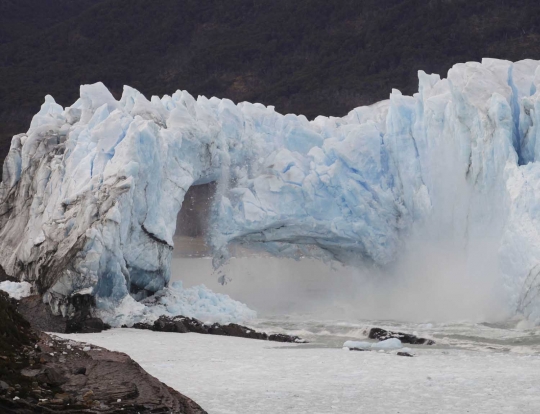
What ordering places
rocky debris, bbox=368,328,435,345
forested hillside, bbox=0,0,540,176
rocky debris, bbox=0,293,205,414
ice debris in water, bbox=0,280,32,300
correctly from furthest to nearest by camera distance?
forested hillside, bbox=0,0,540,176 → ice debris in water, bbox=0,280,32,300 → rocky debris, bbox=368,328,435,345 → rocky debris, bbox=0,293,205,414

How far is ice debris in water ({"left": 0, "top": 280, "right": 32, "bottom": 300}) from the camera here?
17.9m

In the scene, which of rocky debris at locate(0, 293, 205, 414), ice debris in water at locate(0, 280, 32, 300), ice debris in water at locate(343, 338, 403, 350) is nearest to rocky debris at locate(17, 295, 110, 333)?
ice debris in water at locate(0, 280, 32, 300)

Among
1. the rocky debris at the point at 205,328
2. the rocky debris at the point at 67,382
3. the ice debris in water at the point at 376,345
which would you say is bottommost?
the rocky debris at the point at 67,382

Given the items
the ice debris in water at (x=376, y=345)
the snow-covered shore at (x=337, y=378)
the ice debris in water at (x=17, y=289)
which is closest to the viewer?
the snow-covered shore at (x=337, y=378)

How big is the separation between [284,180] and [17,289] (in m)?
6.60

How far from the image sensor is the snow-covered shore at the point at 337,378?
9648 mm

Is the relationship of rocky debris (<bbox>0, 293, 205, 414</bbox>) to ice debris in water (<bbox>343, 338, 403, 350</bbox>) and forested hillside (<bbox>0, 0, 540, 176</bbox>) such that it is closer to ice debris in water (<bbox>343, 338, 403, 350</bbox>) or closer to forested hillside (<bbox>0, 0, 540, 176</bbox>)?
ice debris in water (<bbox>343, 338, 403, 350</bbox>)

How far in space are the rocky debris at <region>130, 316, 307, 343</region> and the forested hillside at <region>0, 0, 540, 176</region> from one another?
153 feet

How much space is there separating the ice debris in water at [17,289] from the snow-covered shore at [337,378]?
363cm

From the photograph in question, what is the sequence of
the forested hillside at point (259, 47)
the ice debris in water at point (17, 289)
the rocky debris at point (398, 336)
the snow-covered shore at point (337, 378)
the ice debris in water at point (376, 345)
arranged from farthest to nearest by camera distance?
the forested hillside at point (259, 47) → the ice debris in water at point (17, 289) → the rocky debris at point (398, 336) → the ice debris in water at point (376, 345) → the snow-covered shore at point (337, 378)

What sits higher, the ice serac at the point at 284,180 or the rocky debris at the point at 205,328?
the ice serac at the point at 284,180

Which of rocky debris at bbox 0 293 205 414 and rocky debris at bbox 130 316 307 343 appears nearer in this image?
rocky debris at bbox 0 293 205 414

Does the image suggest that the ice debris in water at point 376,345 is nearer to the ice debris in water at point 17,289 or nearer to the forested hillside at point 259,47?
the ice debris in water at point 17,289

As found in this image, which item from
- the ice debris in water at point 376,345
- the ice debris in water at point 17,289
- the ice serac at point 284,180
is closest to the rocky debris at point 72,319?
the ice serac at point 284,180
